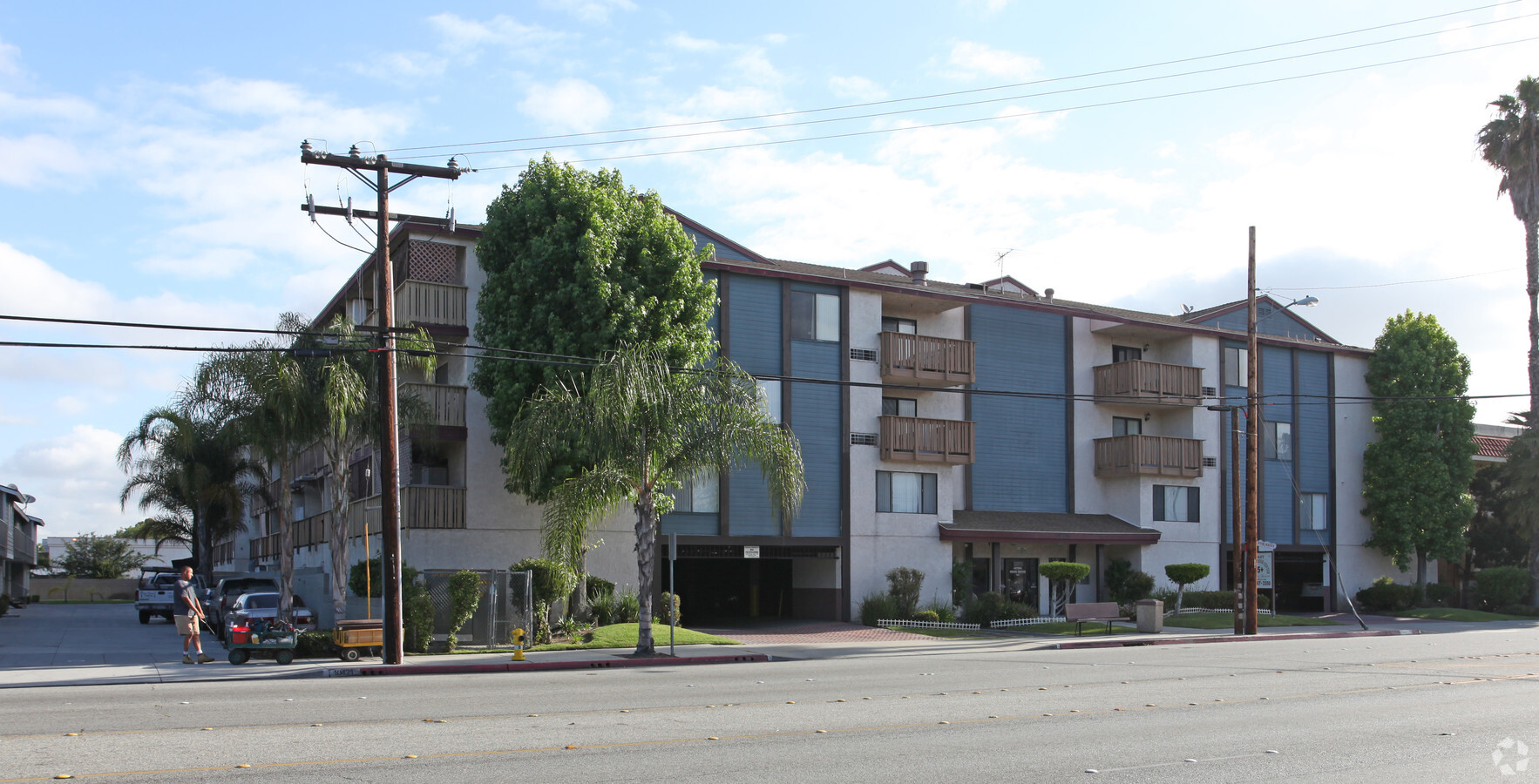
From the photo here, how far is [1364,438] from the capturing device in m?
44.4

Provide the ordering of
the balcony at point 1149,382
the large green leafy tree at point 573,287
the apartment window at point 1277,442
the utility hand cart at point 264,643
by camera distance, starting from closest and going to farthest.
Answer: the utility hand cart at point 264,643 → the large green leafy tree at point 573,287 → the balcony at point 1149,382 → the apartment window at point 1277,442

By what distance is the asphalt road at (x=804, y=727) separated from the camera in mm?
9414

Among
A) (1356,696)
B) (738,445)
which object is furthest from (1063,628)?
(1356,696)

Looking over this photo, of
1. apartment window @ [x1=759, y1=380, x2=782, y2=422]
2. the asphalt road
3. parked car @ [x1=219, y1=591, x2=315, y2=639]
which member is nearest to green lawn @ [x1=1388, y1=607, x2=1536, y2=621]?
the asphalt road

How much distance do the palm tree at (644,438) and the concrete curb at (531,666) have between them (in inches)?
33.7

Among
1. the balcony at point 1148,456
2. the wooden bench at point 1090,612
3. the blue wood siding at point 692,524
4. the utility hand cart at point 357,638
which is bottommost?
the wooden bench at point 1090,612

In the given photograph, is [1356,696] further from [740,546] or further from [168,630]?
[168,630]

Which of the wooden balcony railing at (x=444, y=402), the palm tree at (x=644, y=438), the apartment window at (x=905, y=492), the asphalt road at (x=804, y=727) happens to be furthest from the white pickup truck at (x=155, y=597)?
the asphalt road at (x=804, y=727)

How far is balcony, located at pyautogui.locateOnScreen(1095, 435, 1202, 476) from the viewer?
→ 38.1 metres

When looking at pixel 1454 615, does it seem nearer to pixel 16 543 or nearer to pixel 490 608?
pixel 490 608

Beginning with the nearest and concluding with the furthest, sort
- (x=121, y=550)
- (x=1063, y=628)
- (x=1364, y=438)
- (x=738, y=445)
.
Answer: (x=738, y=445) < (x=1063, y=628) < (x=1364, y=438) < (x=121, y=550)

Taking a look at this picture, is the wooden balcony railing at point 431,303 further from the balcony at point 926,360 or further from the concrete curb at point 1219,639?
the concrete curb at point 1219,639

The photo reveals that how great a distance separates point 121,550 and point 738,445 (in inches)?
3005

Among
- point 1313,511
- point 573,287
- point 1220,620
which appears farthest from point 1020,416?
point 573,287
